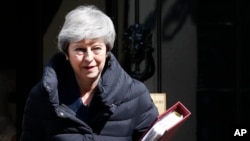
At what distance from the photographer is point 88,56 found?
278cm

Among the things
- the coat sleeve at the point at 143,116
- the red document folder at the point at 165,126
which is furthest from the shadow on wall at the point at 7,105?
the red document folder at the point at 165,126

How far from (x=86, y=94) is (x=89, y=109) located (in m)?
0.07

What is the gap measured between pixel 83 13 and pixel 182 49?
109 inches

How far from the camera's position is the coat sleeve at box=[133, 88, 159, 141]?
2.99 metres

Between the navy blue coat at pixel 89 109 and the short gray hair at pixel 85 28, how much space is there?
5.2 inches

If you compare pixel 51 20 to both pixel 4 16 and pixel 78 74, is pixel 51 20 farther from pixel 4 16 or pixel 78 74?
pixel 78 74

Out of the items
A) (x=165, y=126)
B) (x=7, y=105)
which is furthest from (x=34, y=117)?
(x=7, y=105)

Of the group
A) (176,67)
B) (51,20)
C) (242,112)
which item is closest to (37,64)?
(51,20)

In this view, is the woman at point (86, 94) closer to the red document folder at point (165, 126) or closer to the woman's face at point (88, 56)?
the woman's face at point (88, 56)

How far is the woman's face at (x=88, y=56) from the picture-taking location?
2.79 m

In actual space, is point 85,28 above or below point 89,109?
above

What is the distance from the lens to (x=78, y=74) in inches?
113

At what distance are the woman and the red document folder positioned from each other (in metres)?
0.12

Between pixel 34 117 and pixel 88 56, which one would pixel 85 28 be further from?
pixel 34 117
